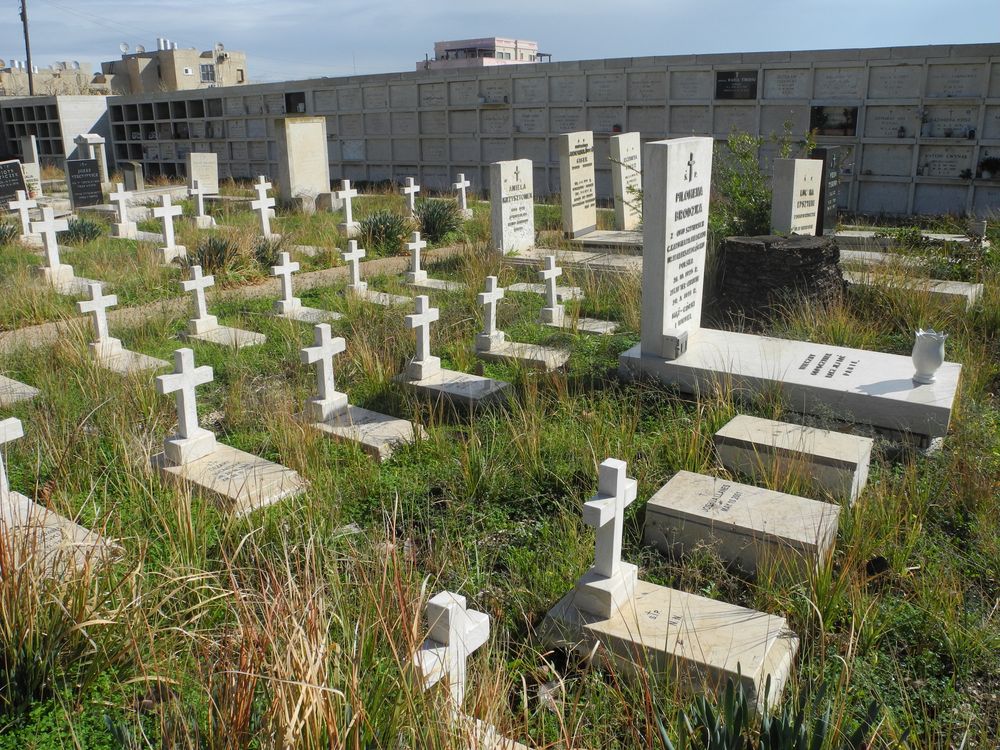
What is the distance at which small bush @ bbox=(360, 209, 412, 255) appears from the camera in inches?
456

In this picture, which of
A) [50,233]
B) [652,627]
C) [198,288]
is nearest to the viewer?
[652,627]

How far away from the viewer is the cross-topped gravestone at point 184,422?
4.40m

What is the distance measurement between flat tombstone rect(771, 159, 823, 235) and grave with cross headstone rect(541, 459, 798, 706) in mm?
6491

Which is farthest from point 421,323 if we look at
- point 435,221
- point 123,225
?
point 123,225

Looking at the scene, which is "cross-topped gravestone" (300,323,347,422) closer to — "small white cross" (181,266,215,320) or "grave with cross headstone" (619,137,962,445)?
"grave with cross headstone" (619,137,962,445)

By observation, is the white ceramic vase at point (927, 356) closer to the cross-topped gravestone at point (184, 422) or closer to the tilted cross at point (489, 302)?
the tilted cross at point (489, 302)

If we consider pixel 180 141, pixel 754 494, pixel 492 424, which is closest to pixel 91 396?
pixel 492 424

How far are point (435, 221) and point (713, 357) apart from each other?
728 centimetres

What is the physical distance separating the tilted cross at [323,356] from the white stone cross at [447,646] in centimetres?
308

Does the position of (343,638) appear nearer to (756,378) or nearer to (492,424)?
(492,424)

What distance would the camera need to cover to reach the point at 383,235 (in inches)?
460

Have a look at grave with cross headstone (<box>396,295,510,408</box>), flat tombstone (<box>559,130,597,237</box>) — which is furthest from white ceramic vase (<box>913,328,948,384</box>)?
flat tombstone (<box>559,130,597,237</box>)

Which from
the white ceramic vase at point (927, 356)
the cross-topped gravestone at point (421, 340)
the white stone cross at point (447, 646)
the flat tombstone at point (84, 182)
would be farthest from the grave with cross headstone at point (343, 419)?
the flat tombstone at point (84, 182)

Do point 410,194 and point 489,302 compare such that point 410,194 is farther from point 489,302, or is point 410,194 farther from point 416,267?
point 489,302
